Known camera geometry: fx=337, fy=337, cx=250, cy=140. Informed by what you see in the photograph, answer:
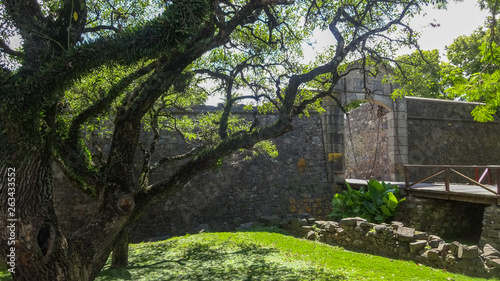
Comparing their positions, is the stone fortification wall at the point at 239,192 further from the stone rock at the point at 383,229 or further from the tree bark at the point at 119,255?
the stone rock at the point at 383,229

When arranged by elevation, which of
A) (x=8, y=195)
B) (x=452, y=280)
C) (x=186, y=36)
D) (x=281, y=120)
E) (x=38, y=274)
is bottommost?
(x=452, y=280)

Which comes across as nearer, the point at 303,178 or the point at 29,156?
the point at 29,156

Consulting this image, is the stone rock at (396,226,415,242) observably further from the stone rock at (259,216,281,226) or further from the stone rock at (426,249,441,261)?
the stone rock at (259,216,281,226)

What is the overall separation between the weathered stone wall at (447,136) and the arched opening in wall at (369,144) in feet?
3.27

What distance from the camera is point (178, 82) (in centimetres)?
734

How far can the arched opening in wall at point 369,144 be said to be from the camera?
14.0 m

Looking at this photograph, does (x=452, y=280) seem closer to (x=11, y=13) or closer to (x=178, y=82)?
(x=178, y=82)

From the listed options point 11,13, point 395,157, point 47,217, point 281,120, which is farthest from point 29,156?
point 395,157

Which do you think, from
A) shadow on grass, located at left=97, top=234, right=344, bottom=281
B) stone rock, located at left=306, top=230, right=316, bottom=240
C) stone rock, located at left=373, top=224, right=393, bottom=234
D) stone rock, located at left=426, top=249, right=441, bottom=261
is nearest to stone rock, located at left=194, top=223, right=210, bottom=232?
shadow on grass, located at left=97, top=234, right=344, bottom=281

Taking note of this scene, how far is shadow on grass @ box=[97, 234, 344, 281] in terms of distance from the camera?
18.3 feet

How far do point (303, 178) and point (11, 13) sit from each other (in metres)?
9.79

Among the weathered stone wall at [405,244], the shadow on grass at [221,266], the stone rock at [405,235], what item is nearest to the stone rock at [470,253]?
the weathered stone wall at [405,244]

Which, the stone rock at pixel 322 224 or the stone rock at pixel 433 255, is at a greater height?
Answer: the stone rock at pixel 322 224

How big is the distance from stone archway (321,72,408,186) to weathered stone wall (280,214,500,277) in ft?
11.0
